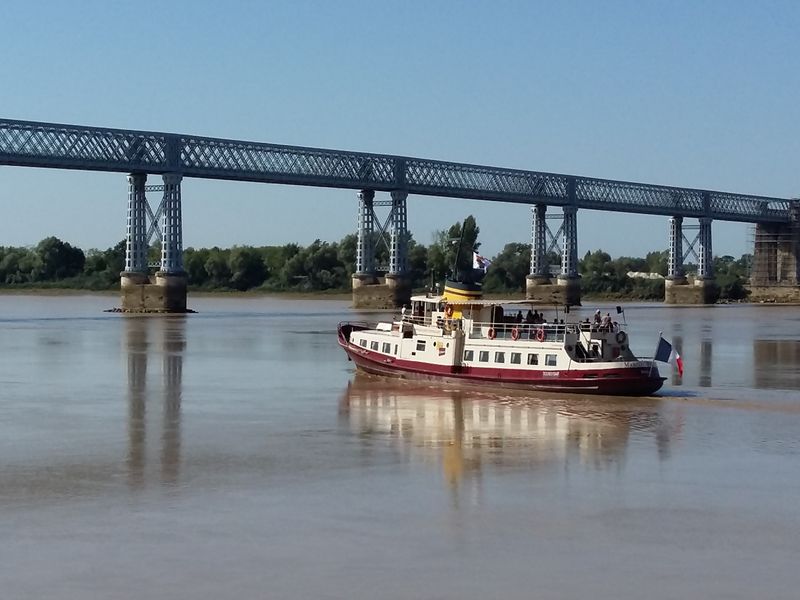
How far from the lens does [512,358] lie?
5112 centimetres

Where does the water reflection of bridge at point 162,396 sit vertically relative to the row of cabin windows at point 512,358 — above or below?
below

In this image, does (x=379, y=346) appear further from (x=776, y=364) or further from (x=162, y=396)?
(x=776, y=364)

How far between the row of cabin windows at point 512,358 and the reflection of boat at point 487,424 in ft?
5.43

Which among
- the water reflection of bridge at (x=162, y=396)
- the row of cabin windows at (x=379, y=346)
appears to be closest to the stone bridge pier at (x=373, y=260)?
the water reflection of bridge at (x=162, y=396)

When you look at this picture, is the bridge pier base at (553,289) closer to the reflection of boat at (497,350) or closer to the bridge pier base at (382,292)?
the bridge pier base at (382,292)

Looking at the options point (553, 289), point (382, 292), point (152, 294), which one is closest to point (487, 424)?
point (152, 294)

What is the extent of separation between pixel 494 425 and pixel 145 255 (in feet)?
343

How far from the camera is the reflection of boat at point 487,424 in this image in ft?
114

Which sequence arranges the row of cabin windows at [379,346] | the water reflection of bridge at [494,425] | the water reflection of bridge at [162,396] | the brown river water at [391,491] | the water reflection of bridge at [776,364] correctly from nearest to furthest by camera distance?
1. the brown river water at [391,491]
2. the water reflection of bridge at [162,396]
3. the water reflection of bridge at [494,425]
4. the water reflection of bridge at [776,364]
5. the row of cabin windows at [379,346]

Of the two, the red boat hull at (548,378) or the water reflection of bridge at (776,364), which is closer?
the red boat hull at (548,378)

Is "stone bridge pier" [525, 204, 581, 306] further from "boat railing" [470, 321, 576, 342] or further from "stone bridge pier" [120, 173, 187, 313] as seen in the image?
"boat railing" [470, 321, 576, 342]

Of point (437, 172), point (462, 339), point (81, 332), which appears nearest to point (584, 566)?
point (462, 339)

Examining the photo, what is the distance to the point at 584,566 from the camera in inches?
896

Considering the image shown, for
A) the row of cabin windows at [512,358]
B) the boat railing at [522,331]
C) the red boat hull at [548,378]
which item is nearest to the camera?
the red boat hull at [548,378]
